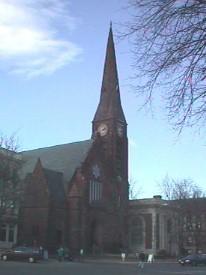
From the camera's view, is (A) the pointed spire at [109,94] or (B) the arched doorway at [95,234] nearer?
(B) the arched doorway at [95,234]

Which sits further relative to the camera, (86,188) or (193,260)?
(86,188)

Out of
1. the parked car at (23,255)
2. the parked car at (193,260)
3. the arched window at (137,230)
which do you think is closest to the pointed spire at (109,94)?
the arched window at (137,230)

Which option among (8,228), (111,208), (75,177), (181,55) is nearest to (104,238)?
(111,208)

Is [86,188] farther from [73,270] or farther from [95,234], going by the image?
[73,270]

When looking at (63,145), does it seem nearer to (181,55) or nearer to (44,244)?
(44,244)

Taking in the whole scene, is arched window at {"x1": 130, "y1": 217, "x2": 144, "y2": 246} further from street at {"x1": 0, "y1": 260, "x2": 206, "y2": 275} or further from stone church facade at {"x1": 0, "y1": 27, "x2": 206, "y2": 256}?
street at {"x1": 0, "y1": 260, "x2": 206, "y2": 275}

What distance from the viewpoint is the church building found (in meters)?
73.9

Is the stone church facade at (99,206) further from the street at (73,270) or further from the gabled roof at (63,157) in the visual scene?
the street at (73,270)

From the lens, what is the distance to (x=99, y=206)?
7925 centimetres

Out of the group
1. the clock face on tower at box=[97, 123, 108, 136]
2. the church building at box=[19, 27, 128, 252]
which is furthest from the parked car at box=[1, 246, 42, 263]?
the clock face on tower at box=[97, 123, 108, 136]

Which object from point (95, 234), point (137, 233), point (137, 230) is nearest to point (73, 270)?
point (95, 234)

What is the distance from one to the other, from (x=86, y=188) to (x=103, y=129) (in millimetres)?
15729

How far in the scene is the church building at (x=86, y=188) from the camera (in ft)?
243

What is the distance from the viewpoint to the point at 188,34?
1056 centimetres
